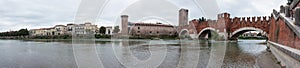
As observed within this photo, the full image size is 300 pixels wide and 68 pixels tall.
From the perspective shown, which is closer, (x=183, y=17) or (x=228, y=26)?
(x=228, y=26)

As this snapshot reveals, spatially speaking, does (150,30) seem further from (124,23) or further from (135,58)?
(135,58)

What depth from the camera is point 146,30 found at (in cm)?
7200

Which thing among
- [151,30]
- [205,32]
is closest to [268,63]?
[205,32]

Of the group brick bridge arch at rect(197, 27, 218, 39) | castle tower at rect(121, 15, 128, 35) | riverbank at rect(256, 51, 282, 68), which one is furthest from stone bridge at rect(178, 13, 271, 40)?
riverbank at rect(256, 51, 282, 68)

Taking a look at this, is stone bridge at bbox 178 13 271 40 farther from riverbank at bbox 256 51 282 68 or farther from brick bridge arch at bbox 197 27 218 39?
riverbank at bbox 256 51 282 68

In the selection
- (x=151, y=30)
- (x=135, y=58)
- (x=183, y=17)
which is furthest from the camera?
(x=151, y=30)

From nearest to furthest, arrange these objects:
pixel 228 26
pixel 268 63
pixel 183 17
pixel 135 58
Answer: pixel 268 63
pixel 135 58
pixel 228 26
pixel 183 17

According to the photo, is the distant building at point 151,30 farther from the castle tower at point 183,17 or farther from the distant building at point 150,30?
the castle tower at point 183,17

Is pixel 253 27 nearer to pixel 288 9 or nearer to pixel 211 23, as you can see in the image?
pixel 211 23

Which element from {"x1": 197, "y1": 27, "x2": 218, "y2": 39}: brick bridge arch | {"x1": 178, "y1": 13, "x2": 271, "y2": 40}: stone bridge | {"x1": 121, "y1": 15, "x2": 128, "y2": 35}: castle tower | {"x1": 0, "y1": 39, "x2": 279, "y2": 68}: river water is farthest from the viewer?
{"x1": 121, "y1": 15, "x2": 128, "y2": 35}: castle tower

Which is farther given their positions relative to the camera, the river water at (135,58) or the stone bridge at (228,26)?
the stone bridge at (228,26)

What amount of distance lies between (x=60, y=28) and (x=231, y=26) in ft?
251

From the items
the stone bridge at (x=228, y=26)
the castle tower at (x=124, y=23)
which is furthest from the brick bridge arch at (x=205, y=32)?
the castle tower at (x=124, y=23)

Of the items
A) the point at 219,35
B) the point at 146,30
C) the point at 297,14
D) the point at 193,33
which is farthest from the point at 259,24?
the point at 146,30
